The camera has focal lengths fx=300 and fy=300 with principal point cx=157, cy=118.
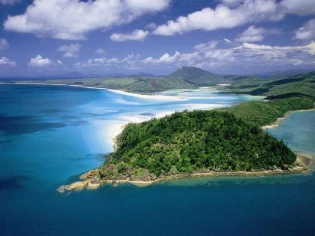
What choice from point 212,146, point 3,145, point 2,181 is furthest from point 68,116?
point 212,146

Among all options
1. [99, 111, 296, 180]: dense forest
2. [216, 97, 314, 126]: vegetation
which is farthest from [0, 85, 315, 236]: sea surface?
[216, 97, 314, 126]: vegetation

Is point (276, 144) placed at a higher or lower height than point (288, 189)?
higher

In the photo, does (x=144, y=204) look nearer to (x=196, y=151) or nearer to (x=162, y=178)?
(x=162, y=178)

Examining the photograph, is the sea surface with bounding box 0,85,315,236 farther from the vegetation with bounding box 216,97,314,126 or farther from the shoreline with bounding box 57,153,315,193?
the vegetation with bounding box 216,97,314,126

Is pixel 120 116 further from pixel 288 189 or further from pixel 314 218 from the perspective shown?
pixel 314 218

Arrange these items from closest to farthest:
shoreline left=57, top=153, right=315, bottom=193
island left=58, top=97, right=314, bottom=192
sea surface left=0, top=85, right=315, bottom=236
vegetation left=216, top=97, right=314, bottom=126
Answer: sea surface left=0, top=85, right=315, bottom=236
shoreline left=57, top=153, right=315, bottom=193
island left=58, top=97, right=314, bottom=192
vegetation left=216, top=97, right=314, bottom=126
